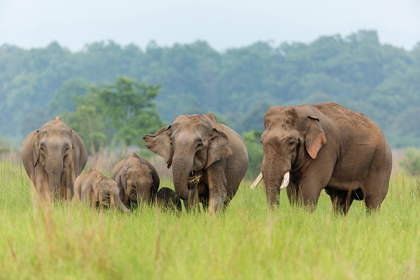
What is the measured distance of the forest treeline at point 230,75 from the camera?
112562 millimetres

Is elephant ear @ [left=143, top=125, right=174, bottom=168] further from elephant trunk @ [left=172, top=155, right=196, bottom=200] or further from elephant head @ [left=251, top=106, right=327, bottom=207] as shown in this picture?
elephant head @ [left=251, top=106, right=327, bottom=207]

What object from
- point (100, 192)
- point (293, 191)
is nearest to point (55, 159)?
point (100, 192)

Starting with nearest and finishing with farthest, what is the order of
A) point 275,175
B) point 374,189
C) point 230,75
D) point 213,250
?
point 213,250 → point 275,175 → point 374,189 → point 230,75

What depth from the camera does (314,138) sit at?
316 inches

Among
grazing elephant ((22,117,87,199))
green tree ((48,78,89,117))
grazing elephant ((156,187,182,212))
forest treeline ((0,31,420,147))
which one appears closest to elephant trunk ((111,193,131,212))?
grazing elephant ((156,187,182,212))

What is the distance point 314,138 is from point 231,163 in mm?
1463

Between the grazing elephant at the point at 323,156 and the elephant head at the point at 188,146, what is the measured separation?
645mm

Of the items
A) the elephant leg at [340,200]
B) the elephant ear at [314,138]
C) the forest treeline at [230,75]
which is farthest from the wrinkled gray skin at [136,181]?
the forest treeline at [230,75]

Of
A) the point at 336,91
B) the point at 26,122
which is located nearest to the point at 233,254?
the point at 26,122

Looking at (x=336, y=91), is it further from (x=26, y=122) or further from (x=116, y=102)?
(x=116, y=102)

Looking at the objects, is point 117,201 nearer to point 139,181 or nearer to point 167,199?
point 139,181

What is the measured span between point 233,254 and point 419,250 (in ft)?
6.61

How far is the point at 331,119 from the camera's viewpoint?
884cm

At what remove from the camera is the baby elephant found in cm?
843
